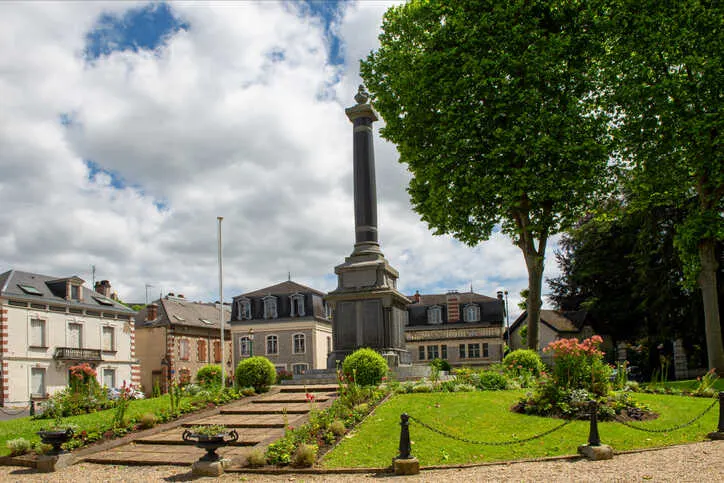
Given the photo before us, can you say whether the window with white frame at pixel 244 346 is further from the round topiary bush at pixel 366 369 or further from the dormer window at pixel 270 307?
the round topiary bush at pixel 366 369

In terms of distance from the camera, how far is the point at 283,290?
4819 centimetres

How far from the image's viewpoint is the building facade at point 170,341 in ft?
149

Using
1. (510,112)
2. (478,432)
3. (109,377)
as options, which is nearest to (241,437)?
(478,432)

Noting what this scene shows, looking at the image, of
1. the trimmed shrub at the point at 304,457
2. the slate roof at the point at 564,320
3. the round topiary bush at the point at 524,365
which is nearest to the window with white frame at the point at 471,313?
the slate roof at the point at 564,320

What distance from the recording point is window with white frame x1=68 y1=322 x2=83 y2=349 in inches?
1447

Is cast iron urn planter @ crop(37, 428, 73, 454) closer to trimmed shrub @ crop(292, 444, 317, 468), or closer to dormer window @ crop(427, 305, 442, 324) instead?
trimmed shrub @ crop(292, 444, 317, 468)

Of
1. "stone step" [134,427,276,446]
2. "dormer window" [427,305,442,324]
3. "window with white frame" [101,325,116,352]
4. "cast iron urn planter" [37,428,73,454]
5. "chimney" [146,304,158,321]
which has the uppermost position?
"chimney" [146,304,158,321]

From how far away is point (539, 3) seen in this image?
19.3 meters

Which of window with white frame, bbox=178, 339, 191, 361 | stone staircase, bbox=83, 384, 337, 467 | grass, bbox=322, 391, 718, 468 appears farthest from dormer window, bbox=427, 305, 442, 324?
grass, bbox=322, 391, 718, 468

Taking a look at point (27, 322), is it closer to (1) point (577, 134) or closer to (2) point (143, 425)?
(2) point (143, 425)

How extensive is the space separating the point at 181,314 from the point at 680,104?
127 ft

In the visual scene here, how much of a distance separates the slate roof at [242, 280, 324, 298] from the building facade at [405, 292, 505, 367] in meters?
8.39

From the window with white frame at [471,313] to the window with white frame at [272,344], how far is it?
1473 centimetres

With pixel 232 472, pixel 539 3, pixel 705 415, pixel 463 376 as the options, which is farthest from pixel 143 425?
pixel 539 3
